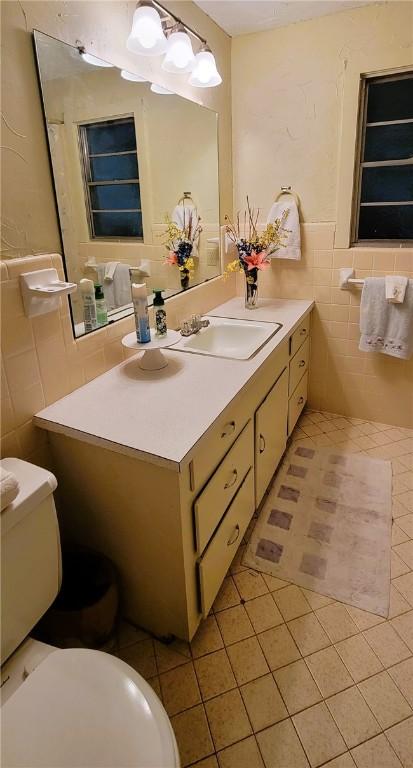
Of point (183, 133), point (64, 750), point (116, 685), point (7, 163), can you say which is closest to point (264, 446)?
point (116, 685)

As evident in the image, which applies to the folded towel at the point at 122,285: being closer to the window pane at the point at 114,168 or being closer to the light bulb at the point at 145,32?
the window pane at the point at 114,168

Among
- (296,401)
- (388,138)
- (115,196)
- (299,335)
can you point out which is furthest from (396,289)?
(115,196)

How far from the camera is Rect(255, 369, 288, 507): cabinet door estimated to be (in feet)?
5.48

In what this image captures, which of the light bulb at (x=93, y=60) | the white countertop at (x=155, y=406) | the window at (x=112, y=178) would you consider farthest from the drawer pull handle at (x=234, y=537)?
the light bulb at (x=93, y=60)

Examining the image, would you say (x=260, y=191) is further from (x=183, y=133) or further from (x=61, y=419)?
(x=61, y=419)

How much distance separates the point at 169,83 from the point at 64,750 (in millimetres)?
2175

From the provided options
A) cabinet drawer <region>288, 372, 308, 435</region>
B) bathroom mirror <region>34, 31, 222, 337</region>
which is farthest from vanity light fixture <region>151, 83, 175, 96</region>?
cabinet drawer <region>288, 372, 308, 435</region>

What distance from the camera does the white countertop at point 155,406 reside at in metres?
1.06

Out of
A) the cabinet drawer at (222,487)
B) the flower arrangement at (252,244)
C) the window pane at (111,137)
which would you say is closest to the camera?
the cabinet drawer at (222,487)

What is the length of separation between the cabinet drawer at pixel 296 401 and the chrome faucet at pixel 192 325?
635 mm

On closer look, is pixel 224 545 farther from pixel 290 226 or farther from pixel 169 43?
pixel 169 43

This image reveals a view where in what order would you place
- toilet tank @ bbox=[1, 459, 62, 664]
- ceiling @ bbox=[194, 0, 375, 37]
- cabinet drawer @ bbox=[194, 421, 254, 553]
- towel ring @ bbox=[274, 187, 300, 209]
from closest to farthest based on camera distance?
toilet tank @ bbox=[1, 459, 62, 664] → cabinet drawer @ bbox=[194, 421, 254, 553] → ceiling @ bbox=[194, 0, 375, 37] → towel ring @ bbox=[274, 187, 300, 209]

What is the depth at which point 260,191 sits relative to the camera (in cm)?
236

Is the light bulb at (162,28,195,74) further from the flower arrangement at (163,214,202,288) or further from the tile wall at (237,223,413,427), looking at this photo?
the tile wall at (237,223,413,427)
